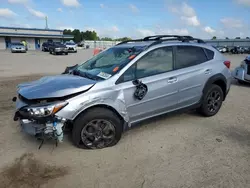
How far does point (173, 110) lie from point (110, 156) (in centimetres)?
159

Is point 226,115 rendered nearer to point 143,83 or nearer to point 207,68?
point 207,68

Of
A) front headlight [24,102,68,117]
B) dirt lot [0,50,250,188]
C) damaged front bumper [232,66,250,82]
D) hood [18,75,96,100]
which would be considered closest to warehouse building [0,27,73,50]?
damaged front bumper [232,66,250,82]

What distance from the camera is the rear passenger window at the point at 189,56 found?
4.31 m

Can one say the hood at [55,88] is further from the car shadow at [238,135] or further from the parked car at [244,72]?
the parked car at [244,72]

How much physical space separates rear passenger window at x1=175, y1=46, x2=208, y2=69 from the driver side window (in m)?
0.21

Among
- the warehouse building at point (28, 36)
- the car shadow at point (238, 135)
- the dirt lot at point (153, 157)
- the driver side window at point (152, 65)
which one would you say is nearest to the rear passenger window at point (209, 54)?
the driver side window at point (152, 65)

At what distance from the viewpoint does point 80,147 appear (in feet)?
11.6

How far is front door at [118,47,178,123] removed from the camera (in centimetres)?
362

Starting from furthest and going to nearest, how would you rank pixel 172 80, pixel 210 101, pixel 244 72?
pixel 244 72 → pixel 210 101 → pixel 172 80

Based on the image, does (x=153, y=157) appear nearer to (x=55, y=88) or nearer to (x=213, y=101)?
(x=55, y=88)

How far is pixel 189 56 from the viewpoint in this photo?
450 cm

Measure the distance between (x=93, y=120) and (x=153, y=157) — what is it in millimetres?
1068

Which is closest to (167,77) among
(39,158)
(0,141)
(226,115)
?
(226,115)

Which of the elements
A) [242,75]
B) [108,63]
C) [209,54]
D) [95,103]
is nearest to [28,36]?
[242,75]
